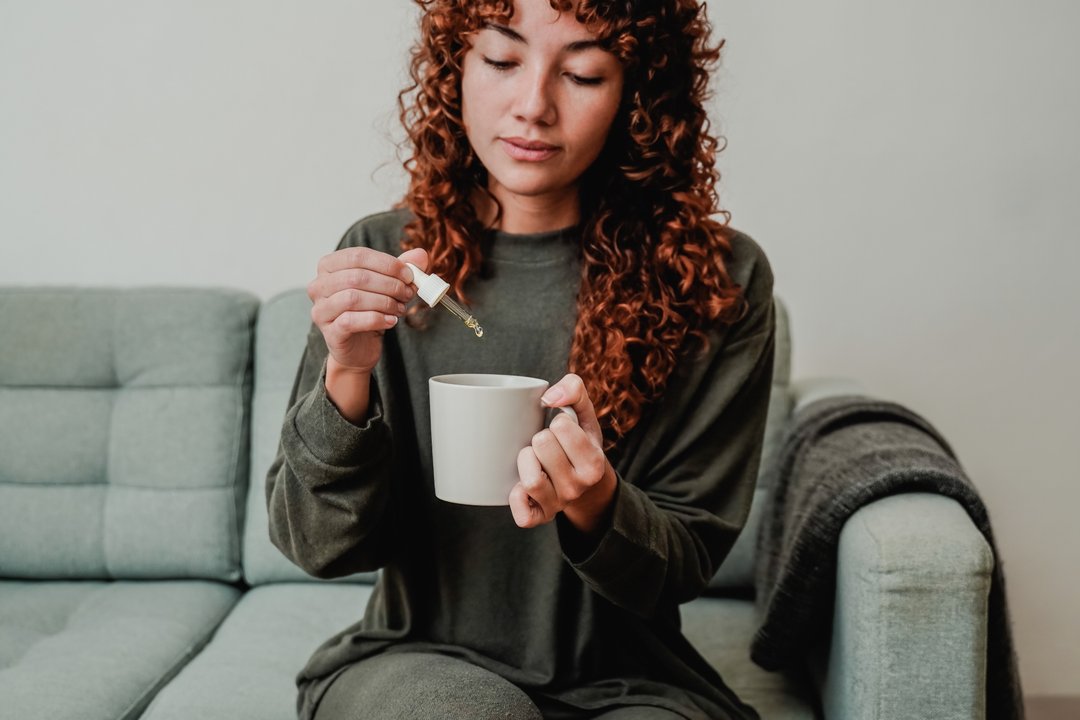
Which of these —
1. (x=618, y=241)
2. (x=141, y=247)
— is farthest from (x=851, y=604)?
(x=141, y=247)

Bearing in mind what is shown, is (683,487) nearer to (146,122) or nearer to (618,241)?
(618,241)

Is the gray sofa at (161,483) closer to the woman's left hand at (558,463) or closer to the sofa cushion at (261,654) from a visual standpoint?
the sofa cushion at (261,654)

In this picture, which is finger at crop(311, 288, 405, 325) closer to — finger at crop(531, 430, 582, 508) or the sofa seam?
finger at crop(531, 430, 582, 508)

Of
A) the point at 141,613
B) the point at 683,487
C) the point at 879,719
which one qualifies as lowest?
the point at 141,613

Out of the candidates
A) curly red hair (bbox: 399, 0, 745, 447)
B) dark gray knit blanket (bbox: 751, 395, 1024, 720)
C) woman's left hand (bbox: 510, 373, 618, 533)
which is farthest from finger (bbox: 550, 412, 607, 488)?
dark gray knit blanket (bbox: 751, 395, 1024, 720)

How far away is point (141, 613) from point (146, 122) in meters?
0.95

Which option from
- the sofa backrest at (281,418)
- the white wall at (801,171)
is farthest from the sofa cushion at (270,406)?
the white wall at (801,171)

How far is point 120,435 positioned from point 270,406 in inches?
9.9

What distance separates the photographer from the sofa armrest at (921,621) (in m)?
0.97

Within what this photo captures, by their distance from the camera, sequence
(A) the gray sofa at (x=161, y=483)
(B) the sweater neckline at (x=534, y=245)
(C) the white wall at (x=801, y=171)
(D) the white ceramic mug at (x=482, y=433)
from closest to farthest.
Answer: (D) the white ceramic mug at (x=482, y=433) → (B) the sweater neckline at (x=534, y=245) → (A) the gray sofa at (x=161, y=483) → (C) the white wall at (x=801, y=171)

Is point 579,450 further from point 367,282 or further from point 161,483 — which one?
point 161,483

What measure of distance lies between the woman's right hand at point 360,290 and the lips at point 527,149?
19cm

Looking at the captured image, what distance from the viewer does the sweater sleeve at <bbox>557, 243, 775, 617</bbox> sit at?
1005mm

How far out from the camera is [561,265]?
108 centimetres
